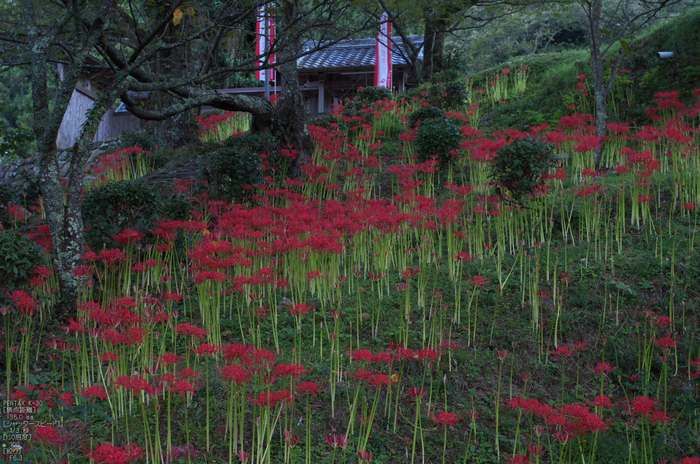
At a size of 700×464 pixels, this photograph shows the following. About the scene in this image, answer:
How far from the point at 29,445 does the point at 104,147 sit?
1447cm

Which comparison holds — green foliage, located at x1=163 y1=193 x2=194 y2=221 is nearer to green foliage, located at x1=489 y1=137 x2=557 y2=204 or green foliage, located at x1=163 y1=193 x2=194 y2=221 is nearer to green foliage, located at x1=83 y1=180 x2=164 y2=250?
green foliage, located at x1=83 y1=180 x2=164 y2=250

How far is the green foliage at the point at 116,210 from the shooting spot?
540 centimetres

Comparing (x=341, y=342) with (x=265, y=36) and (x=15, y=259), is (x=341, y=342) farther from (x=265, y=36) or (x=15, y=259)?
(x=265, y=36)

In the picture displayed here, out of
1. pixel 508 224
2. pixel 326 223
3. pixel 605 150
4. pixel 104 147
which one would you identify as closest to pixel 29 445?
pixel 326 223

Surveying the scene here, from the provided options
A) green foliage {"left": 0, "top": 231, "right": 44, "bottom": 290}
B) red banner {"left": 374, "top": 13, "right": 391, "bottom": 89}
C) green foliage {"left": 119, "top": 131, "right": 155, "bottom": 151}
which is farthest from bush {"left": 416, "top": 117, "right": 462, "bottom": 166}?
red banner {"left": 374, "top": 13, "right": 391, "bottom": 89}

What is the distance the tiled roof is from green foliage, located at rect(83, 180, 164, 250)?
14065 millimetres

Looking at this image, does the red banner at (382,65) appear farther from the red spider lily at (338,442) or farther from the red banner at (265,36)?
the red spider lily at (338,442)

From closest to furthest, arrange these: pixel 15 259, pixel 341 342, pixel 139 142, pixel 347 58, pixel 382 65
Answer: pixel 15 259, pixel 341 342, pixel 139 142, pixel 382 65, pixel 347 58

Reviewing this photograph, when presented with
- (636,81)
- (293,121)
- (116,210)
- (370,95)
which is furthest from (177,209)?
(636,81)

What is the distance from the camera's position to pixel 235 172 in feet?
25.1

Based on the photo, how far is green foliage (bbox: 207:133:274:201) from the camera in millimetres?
7539

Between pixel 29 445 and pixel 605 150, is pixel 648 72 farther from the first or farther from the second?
pixel 29 445

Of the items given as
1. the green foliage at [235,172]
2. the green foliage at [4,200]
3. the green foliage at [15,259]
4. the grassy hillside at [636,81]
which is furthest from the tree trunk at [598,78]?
the green foliage at [4,200]

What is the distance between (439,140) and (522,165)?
265 cm
